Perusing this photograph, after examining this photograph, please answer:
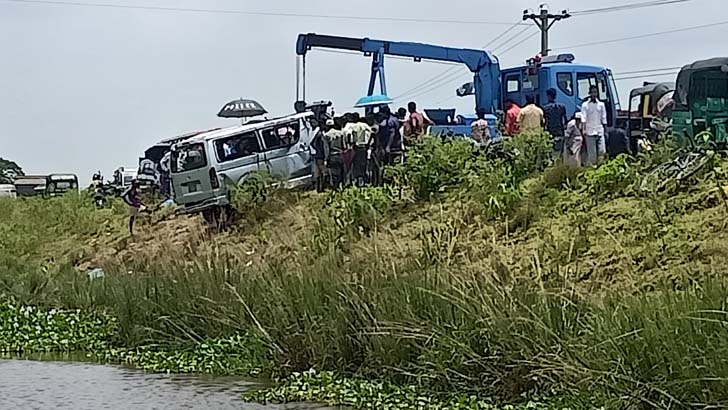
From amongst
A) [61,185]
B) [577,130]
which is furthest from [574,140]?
[61,185]

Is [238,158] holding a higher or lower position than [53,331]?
higher

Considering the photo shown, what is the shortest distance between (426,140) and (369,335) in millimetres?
8836

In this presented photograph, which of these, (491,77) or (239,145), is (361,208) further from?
(491,77)

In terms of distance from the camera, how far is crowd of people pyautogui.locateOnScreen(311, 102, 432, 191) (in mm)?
23703

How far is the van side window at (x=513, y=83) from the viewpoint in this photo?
28609 mm

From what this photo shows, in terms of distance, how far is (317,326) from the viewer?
13891 millimetres

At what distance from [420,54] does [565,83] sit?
487 cm

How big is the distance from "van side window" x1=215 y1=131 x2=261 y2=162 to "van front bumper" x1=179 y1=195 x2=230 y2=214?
87cm

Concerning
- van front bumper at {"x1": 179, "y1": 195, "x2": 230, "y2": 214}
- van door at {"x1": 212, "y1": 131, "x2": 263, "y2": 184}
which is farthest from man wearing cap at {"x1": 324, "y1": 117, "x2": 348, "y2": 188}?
van front bumper at {"x1": 179, "y1": 195, "x2": 230, "y2": 214}

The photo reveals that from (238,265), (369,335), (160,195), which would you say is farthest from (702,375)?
(160,195)

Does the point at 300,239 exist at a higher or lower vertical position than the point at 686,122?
lower

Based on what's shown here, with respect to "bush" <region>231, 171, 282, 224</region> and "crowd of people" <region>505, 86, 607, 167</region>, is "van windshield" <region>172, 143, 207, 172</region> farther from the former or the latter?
"crowd of people" <region>505, 86, 607, 167</region>

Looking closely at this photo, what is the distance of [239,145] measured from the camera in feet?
83.7

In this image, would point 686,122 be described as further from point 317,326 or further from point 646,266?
point 317,326
